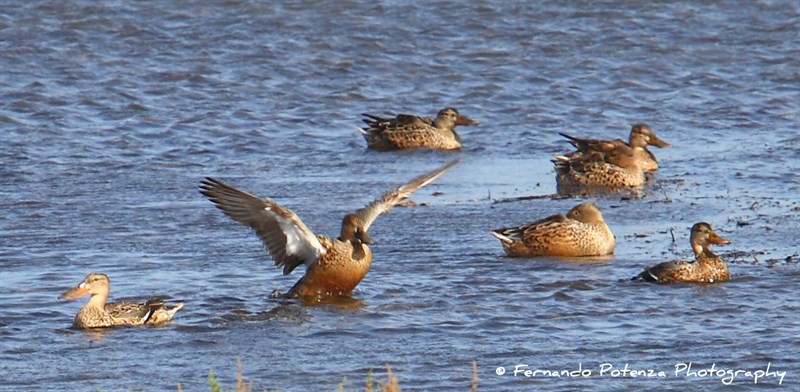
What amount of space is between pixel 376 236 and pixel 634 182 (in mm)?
2920

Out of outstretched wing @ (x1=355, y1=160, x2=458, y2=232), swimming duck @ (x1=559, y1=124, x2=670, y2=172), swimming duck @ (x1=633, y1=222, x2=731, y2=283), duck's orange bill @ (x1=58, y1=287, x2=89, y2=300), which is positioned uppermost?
outstretched wing @ (x1=355, y1=160, x2=458, y2=232)

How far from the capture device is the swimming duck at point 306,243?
372 inches

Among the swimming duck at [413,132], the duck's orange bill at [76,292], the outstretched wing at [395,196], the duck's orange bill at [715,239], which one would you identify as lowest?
the swimming duck at [413,132]

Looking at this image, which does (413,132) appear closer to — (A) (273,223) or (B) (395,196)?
(B) (395,196)

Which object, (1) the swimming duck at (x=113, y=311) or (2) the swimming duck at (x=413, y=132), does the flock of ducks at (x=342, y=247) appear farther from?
(2) the swimming duck at (x=413, y=132)

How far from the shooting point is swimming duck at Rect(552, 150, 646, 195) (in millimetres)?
12906

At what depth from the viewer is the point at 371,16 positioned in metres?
20.2

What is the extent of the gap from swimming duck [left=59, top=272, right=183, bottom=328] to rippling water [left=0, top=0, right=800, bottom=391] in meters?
0.09

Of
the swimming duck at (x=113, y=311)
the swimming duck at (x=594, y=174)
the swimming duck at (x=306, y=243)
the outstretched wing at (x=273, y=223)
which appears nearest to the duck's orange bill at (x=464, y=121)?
the swimming duck at (x=594, y=174)

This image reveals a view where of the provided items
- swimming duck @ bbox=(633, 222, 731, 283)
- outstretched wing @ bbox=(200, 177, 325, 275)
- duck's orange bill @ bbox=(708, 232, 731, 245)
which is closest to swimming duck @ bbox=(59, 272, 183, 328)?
outstretched wing @ bbox=(200, 177, 325, 275)

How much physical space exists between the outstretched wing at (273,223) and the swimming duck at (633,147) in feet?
14.0

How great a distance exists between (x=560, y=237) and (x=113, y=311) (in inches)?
126

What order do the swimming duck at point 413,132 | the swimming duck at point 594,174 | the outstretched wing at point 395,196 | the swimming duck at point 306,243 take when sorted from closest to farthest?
the swimming duck at point 306,243, the outstretched wing at point 395,196, the swimming duck at point 594,174, the swimming duck at point 413,132

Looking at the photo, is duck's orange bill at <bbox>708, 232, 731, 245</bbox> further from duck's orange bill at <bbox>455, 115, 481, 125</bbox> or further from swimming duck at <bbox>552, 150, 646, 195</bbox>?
duck's orange bill at <bbox>455, 115, 481, 125</bbox>
